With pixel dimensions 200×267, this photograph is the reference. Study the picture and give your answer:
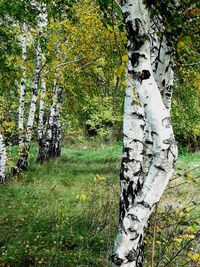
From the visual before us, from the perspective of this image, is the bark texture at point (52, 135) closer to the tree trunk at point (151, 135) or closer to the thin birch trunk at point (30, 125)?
the thin birch trunk at point (30, 125)

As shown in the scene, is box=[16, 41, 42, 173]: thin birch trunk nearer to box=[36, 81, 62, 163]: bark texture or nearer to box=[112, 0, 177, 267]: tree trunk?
box=[36, 81, 62, 163]: bark texture

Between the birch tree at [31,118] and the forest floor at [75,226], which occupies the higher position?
the birch tree at [31,118]

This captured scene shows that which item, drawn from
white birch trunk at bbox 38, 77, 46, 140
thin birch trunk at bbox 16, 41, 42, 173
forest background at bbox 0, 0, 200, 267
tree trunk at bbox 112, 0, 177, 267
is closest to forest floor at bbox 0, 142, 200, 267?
forest background at bbox 0, 0, 200, 267

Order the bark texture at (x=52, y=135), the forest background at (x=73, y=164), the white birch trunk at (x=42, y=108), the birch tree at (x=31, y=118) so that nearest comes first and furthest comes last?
1. the forest background at (x=73, y=164)
2. the birch tree at (x=31, y=118)
3. the white birch trunk at (x=42, y=108)
4. the bark texture at (x=52, y=135)

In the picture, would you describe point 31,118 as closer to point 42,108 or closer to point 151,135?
point 42,108

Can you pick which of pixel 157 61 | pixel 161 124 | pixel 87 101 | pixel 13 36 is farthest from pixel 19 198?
pixel 87 101

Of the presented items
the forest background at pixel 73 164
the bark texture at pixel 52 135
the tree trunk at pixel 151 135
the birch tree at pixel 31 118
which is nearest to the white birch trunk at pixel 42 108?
the forest background at pixel 73 164

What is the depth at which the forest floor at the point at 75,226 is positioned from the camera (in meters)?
5.11

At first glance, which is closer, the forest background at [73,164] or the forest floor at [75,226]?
the forest floor at [75,226]

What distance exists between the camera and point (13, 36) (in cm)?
820

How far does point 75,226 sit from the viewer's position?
25.5ft

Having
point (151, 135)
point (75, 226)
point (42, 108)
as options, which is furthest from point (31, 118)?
point (151, 135)

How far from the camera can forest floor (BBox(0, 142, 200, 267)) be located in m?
5.11

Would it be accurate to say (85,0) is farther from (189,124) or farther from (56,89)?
(189,124)
